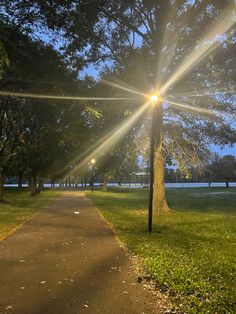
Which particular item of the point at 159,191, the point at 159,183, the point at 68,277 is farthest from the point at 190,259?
the point at 159,183

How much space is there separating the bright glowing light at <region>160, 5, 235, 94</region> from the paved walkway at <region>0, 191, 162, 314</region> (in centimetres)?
1109

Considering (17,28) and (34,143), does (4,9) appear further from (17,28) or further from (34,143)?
(34,143)

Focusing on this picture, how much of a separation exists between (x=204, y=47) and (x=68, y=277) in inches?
626

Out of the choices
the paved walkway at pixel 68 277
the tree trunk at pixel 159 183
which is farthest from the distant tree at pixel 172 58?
the paved walkway at pixel 68 277

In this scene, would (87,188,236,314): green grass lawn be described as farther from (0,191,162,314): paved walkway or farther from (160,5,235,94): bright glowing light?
(160,5,235,94): bright glowing light

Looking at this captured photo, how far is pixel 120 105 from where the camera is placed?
22.0 m

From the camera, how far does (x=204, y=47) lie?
66.8ft

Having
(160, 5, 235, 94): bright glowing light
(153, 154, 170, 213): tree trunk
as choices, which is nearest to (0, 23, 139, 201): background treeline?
(153, 154, 170, 213): tree trunk

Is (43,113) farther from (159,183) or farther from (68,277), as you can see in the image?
(68,277)

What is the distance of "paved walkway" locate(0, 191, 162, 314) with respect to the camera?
5840 millimetres

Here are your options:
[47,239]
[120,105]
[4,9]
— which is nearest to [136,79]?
[120,105]

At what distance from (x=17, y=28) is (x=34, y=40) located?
1074 millimetres

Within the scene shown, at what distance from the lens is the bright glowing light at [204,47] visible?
64.2 ft

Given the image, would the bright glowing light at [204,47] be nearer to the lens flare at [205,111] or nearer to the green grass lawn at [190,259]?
the lens flare at [205,111]
